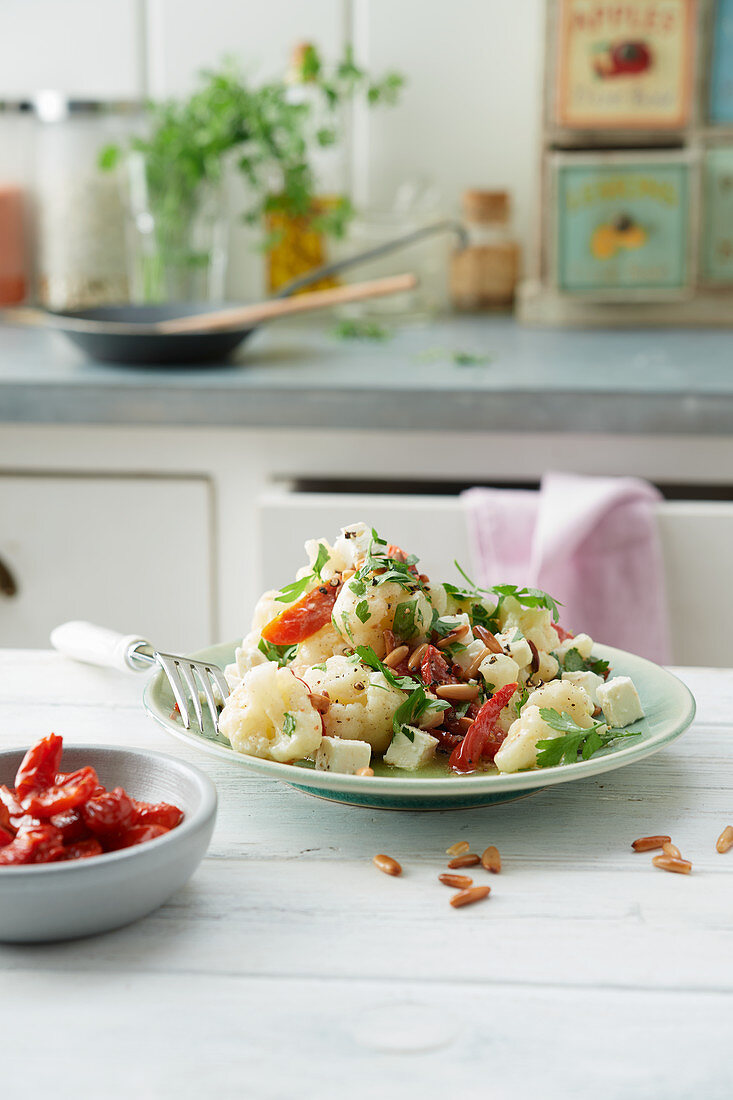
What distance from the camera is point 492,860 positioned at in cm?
63

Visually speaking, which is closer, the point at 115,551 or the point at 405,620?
the point at 405,620

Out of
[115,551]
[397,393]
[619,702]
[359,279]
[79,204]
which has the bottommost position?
[115,551]

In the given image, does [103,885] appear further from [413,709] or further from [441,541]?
[441,541]

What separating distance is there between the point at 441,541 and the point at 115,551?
46 centimetres

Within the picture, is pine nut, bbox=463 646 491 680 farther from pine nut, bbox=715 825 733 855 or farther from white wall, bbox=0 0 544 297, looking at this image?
white wall, bbox=0 0 544 297

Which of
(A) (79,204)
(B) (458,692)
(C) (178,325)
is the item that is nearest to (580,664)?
(B) (458,692)

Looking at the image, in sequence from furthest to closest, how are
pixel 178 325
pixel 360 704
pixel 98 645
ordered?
1. pixel 178 325
2. pixel 98 645
3. pixel 360 704

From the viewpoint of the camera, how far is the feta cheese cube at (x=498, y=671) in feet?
→ 2.36

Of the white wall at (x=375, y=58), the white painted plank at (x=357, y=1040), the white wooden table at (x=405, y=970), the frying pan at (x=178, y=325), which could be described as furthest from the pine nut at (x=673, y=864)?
the white wall at (x=375, y=58)

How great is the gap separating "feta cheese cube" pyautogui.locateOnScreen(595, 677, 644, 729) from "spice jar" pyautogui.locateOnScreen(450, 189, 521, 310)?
1591 mm

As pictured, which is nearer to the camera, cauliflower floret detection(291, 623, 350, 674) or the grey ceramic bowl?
the grey ceramic bowl

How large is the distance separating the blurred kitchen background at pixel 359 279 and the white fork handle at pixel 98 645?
54cm

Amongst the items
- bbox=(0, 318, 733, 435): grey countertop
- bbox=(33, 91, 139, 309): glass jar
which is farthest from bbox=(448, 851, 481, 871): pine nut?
bbox=(33, 91, 139, 309): glass jar

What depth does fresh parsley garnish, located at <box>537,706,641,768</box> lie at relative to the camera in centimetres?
67
